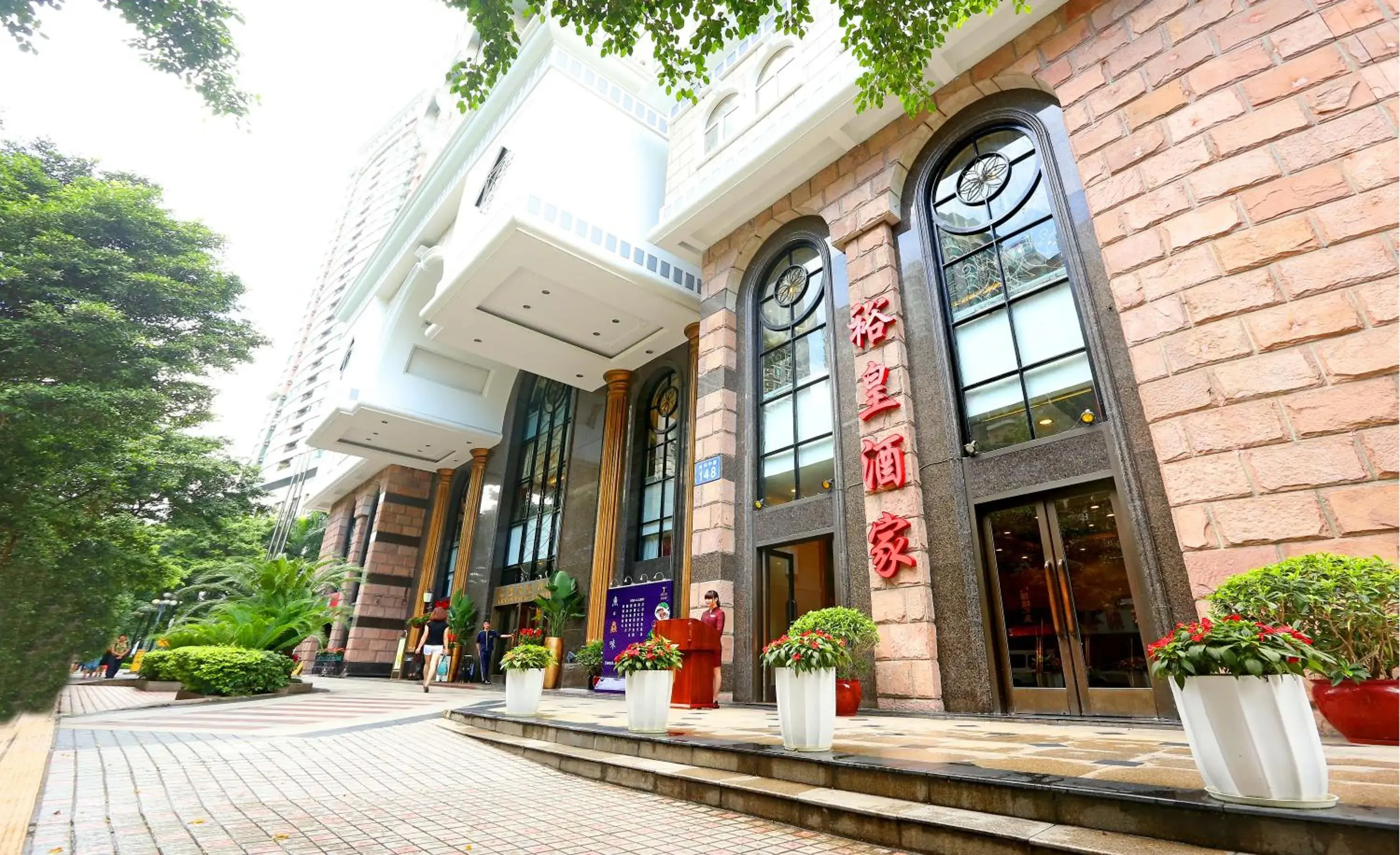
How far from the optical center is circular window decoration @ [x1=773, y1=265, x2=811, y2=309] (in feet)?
31.8

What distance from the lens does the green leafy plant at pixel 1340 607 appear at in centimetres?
318

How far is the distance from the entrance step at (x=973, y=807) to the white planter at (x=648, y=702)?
1.78 ft

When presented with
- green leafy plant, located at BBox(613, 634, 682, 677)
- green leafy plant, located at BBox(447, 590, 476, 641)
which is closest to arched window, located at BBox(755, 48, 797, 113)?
green leafy plant, located at BBox(613, 634, 682, 677)

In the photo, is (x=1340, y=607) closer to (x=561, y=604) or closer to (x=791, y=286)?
(x=791, y=286)

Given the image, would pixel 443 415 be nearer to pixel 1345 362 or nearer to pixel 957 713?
pixel 957 713

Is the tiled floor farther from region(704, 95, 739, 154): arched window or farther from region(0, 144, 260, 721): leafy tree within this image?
region(704, 95, 739, 154): arched window

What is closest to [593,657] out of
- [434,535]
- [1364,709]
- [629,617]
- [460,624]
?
[629,617]

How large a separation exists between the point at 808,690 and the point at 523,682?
Result: 3929 mm

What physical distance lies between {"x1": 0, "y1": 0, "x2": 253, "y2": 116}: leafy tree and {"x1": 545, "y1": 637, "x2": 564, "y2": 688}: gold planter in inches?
414

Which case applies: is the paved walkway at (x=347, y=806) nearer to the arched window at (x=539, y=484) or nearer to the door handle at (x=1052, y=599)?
the door handle at (x=1052, y=599)

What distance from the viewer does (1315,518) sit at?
13.9 feet

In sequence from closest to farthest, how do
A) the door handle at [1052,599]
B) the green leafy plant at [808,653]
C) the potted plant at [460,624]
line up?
the green leafy plant at [808,653] < the door handle at [1052,599] < the potted plant at [460,624]

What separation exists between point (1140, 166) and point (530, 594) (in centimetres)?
1401

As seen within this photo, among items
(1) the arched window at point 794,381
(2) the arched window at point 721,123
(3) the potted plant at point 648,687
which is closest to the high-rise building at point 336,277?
(2) the arched window at point 721,123
